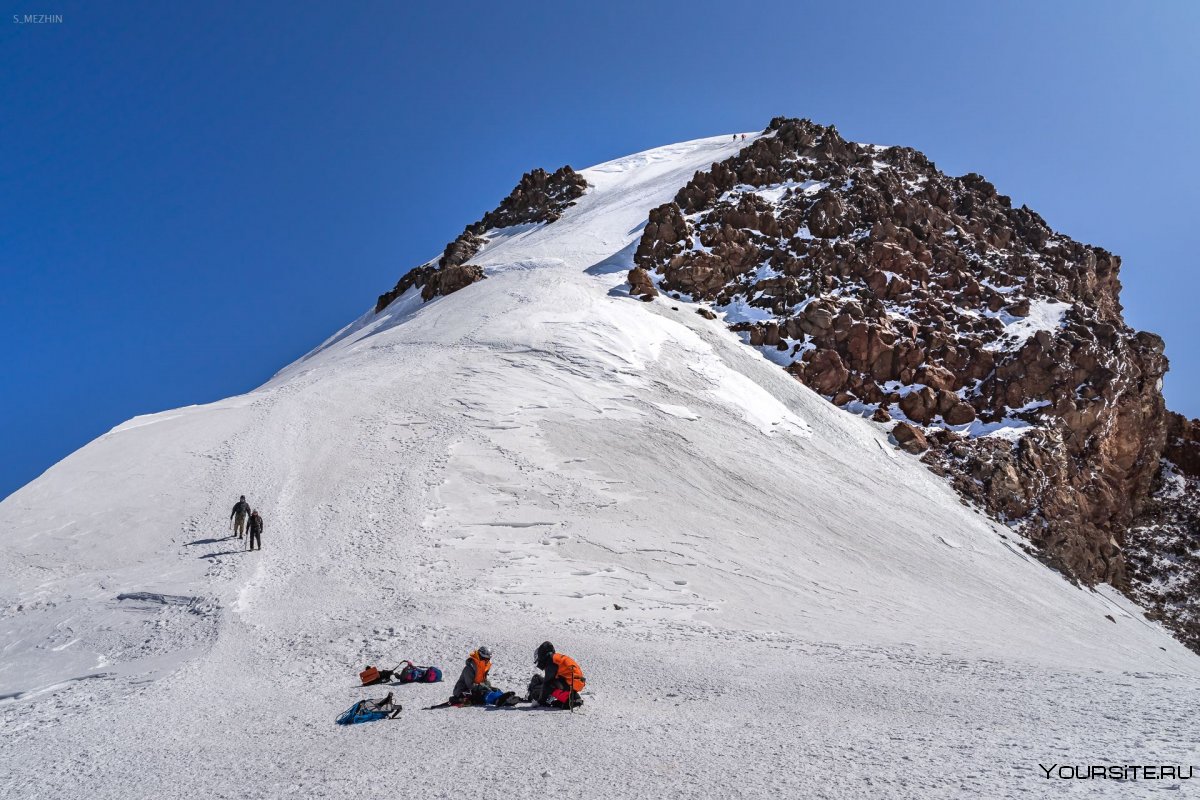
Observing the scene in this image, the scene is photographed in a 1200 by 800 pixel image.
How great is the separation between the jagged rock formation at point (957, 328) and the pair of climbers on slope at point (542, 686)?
26.6 metres

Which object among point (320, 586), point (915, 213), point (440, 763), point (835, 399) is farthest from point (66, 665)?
point (915, 213)

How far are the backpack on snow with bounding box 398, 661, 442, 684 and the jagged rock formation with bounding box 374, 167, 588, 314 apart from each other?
48.4m

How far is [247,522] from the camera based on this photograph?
17625 mm

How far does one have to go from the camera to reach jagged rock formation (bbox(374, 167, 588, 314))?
58.5 metres

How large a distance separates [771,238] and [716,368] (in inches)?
745

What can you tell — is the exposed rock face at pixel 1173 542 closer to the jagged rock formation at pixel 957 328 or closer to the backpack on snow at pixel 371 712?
the jagged rock formation at pixel 957 328

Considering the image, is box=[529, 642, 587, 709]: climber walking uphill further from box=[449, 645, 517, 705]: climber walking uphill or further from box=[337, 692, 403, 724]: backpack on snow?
box=[337, 692, 403, 724]: backpack on snow

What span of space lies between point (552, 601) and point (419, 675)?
4.97 metres

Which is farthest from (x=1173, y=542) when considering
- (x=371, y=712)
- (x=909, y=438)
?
(x=371, y=712)

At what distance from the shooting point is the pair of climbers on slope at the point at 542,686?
8.42 meters

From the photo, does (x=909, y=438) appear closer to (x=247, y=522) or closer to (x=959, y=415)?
(x=959, y=415)

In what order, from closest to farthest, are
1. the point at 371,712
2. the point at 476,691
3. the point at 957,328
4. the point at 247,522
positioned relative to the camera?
the point at 371,712, the point at 476,691, the point at 247,522, the point at 957,328

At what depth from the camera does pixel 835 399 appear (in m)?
36.7

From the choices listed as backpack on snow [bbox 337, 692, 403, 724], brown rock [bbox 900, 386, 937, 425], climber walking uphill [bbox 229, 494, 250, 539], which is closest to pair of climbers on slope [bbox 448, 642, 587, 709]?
backpack on snow [bbox 337, 692, 403, 724]
